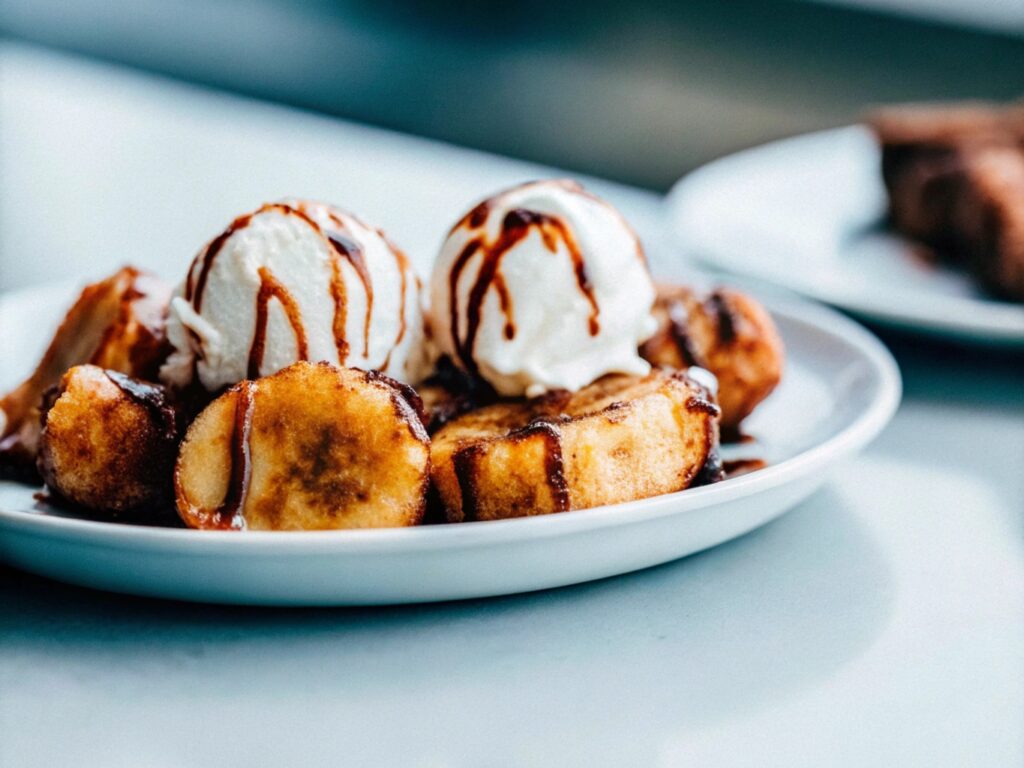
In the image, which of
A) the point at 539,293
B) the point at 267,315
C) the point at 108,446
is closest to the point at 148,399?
the point at 108,446

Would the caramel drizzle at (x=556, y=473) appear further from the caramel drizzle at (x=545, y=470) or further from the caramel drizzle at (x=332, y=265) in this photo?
the caramel drizzle at (x=332, y=265)

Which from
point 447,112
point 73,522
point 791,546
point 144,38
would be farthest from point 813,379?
point 144,38

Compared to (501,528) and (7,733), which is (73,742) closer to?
(7,733)

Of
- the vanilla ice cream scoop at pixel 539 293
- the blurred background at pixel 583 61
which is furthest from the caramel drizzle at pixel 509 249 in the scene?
the blurred background at pixel 583 61

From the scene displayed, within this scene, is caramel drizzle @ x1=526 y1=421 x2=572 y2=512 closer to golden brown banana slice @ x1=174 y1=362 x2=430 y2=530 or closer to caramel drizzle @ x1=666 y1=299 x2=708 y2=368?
golden brown banana slice @ x1=174 y1=362 x2=430 y2=530

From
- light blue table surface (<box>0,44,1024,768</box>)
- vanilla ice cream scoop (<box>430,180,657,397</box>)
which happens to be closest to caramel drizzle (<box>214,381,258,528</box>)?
light blue table surface (<box>0,44,1024,768</box>)

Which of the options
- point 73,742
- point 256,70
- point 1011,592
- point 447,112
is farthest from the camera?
point 256,70
